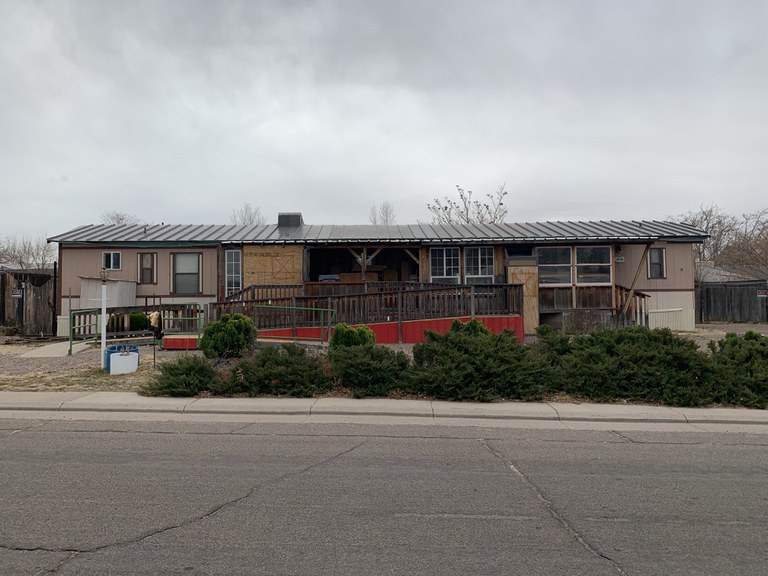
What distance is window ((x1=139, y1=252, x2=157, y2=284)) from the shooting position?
73.5ft

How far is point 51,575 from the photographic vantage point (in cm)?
376

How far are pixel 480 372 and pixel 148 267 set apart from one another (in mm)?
16232

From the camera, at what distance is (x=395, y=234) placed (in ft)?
75.4

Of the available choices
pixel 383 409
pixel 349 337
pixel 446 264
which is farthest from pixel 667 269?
pixel 383 409

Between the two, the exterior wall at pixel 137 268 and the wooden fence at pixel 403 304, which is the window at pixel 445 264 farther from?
the exterior wall at pixel 137 268

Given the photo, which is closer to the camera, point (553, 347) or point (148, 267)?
point (553, 347)

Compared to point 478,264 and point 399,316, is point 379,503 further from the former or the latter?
point 478,264

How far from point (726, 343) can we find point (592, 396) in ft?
10.9

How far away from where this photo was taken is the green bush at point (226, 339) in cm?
1255

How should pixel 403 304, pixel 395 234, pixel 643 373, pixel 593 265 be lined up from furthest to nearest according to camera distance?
pixel 395 234, pixel 593 265, pixel 403 304, pixel 643 373

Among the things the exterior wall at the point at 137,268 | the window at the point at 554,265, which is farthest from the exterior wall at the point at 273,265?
the window at the point at 554,265

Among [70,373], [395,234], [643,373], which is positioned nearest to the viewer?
[643,373]

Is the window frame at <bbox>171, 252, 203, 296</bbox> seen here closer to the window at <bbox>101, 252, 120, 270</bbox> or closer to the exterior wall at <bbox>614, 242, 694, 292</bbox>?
the window at <bbox>101, 252, 120, 270</bbox>

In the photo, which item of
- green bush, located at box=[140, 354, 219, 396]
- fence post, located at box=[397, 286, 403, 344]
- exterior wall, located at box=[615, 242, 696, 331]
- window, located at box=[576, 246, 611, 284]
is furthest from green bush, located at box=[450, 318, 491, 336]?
exterior wall, located at box=[615, 242, 696, 331]
